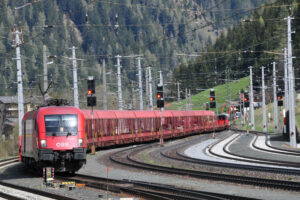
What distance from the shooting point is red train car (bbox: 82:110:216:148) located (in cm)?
4288

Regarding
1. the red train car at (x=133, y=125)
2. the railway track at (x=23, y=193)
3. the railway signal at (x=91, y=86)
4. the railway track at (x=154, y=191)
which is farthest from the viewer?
the red train car at (x=133, y=125)

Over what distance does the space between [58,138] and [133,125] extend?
88.0 feet

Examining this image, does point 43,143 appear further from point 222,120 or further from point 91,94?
point 222,120

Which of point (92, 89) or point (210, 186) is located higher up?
point (92, 89)

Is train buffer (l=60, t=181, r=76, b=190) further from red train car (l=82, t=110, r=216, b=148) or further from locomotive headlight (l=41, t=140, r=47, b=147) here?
red train car (l=82, t=110, r=216, b=148)

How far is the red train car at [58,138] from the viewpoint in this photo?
2362 cm

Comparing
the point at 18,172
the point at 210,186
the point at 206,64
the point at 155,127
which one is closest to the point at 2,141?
the point at 155,127

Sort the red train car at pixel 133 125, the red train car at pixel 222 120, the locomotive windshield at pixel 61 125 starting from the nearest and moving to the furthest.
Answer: the locomotive windshield at pixel 61 125, the red train car at pixel 133 125, the red train car at pixel 222 120

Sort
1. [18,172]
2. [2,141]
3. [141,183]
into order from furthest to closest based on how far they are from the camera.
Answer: [2,141] < [18,172] < [141,183]

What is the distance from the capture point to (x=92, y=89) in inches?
1492

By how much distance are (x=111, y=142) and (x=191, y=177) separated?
23573 millimetres

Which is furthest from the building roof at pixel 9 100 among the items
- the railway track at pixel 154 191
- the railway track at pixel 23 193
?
the railway track at pixel 154 191

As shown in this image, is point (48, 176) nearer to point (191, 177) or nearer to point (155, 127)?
point (191, 177)

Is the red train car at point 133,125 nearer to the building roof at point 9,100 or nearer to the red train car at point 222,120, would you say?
the red train car at point 222,120
